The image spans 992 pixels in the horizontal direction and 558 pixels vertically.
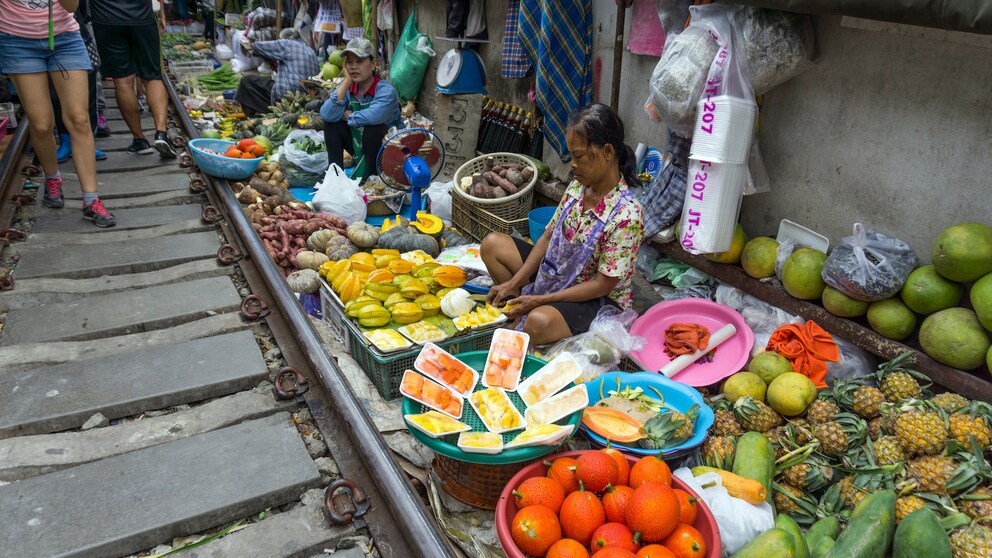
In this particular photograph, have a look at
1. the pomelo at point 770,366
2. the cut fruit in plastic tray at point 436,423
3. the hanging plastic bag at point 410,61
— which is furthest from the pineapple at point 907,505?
the hanging plastic bag at point 410,61

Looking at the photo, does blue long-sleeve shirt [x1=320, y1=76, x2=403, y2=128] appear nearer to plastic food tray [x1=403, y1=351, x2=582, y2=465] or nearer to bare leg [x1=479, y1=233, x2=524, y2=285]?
bare leg [x1=479, y1=233, x2=524, y2=285]

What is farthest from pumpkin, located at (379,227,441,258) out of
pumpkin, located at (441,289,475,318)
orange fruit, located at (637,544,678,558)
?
orange fruit, located at (637,544,678,558)

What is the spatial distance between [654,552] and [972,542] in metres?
1.20

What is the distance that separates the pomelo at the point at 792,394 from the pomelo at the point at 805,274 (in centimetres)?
61

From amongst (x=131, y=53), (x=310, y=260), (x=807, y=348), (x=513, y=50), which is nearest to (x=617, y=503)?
(x=807, y=348)

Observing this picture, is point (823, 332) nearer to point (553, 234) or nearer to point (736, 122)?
point (736, 122)

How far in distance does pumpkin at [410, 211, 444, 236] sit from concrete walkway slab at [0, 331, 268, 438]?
228 centimetres

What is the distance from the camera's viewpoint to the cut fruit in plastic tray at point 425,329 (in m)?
3.61

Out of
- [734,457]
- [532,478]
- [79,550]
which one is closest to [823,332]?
[734,457]

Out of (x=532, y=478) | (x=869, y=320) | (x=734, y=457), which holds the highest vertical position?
(x=869, y=320)

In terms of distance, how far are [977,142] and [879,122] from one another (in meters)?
0.51

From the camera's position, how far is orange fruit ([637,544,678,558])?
2.03 meters

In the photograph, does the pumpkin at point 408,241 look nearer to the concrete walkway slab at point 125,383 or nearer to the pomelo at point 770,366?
the concrete walkway slab at point 125,383

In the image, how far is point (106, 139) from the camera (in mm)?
7234
